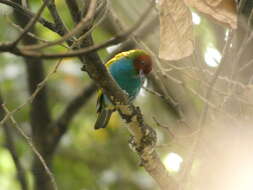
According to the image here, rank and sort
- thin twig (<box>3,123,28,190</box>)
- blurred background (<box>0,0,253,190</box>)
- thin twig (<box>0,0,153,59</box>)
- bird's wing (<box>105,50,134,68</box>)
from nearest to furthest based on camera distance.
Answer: thin twig (<box>0,0,153,59</box>)
blurred background (<box>0,0,253,190</box>)
thin twig (<box>3,123,28,190</box>)
bird's wing (<box>105,50,134,68</box>)

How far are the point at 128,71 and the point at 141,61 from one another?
0.76ft

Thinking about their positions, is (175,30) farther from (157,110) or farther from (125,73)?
(157,110)

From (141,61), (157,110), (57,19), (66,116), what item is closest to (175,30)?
(57,19)

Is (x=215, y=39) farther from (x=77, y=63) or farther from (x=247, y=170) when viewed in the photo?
(x=77, y=63)

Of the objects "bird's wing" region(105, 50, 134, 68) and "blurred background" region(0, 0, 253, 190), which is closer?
"blurred background" region(0, 0, 253, 190)

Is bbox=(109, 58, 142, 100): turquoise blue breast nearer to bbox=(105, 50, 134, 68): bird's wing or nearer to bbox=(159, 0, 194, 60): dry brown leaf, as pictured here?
bbox=(105, 50, 134, 68): bird's wing

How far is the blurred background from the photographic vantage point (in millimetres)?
3211

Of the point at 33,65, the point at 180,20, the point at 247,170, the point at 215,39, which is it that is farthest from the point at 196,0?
the point at 33,65

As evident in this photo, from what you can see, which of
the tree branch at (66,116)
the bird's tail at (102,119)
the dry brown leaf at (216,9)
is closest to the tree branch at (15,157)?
the tree branch at (66,116)

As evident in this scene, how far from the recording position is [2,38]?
17.0 feet

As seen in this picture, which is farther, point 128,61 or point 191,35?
point 128,61

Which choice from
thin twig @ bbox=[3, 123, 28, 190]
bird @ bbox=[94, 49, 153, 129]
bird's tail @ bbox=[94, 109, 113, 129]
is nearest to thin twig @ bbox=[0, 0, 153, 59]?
thin twig @ bbox=[3, 123, 28, 190]

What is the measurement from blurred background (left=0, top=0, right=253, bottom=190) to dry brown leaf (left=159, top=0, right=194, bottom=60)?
0.07 m

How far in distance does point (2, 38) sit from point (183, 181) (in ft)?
10.1
